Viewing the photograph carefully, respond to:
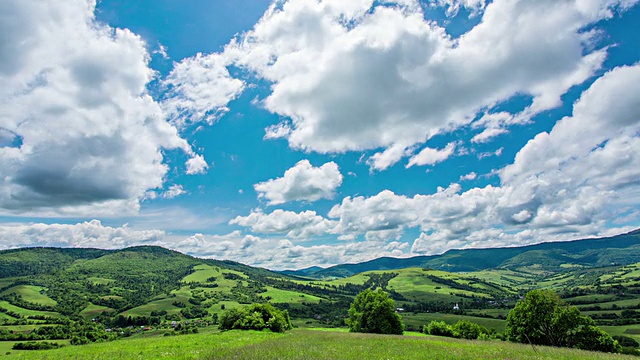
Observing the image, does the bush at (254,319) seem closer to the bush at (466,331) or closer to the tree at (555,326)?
the tree at (555,326)

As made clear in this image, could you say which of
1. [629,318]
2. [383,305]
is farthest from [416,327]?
[383,305]

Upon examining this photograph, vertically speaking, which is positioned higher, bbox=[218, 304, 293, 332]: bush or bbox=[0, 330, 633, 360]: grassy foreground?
bbox=[0, 330, 633, 360]: grassy foreground

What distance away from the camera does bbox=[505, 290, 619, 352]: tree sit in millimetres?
41062

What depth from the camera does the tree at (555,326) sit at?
4106 cm

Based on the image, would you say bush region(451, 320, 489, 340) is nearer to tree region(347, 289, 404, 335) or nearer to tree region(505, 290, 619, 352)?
tree region(347, 289, 404, 335)

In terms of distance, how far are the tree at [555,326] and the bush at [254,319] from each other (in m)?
35.2

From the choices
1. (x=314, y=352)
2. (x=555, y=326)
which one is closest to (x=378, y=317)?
(x=555, y=326)

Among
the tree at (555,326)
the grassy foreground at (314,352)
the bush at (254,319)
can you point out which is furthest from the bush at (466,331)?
the grassy foreground at (314,352)

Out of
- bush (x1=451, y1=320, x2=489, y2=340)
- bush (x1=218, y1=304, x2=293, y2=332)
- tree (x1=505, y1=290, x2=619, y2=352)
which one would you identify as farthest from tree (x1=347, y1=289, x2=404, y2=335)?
bush (x1=218, y1=304, x2=293, y2=332)

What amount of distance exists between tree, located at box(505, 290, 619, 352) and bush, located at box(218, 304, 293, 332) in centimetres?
3519

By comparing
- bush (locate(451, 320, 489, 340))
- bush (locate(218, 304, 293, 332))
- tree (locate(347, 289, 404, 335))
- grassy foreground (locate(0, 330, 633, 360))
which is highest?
grassy foreground (locate(0, 330, 633, 360))

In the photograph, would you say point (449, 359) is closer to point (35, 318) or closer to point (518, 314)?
point (518, 314)

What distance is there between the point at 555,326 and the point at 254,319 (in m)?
44.1

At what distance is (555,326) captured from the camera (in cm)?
4247
